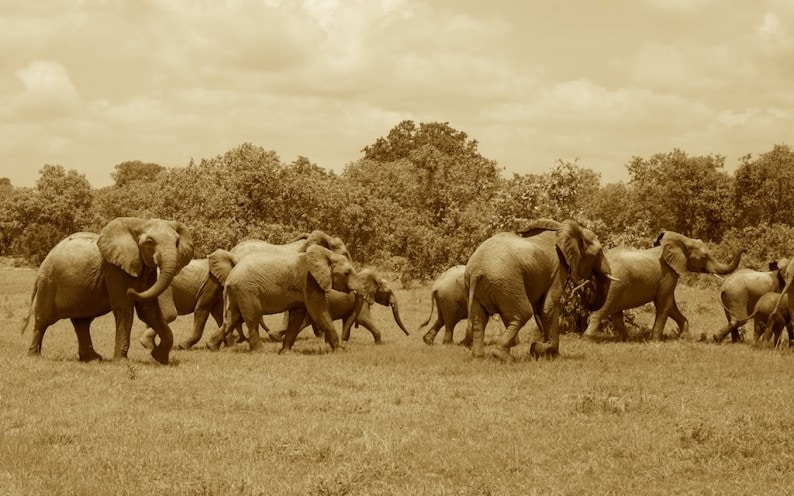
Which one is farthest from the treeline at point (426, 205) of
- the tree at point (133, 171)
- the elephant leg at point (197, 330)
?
the tree at point (133, 171)

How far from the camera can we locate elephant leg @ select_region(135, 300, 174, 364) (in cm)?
1805

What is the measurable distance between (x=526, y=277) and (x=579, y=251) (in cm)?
149

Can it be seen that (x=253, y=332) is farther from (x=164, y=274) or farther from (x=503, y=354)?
(x=503, y=354)

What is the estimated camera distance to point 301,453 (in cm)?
1108

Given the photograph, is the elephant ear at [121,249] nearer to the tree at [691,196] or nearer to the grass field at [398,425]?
the grass field at [398,425]

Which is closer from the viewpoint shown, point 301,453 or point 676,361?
point 301,453

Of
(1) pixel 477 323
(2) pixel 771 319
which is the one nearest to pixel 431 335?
(1) pixel 477 323

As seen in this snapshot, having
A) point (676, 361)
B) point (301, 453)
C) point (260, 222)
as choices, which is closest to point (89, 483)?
point (301, 453)

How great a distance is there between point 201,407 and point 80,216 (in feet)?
203

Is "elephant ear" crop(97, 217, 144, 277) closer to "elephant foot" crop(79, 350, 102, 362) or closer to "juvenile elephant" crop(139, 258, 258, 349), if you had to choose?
"elephant foot" crop(79, 350, 102, 362)

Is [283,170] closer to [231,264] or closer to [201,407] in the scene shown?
[231,264]

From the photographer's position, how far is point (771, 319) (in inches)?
846

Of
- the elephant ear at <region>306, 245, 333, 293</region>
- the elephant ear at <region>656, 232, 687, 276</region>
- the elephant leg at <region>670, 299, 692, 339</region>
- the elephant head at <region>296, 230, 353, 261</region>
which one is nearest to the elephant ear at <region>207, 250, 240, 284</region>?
the elephant head at <region>296, 230, 353, 261</region>

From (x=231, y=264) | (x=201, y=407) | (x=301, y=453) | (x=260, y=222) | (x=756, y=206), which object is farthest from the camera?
(x=756, y=206)
